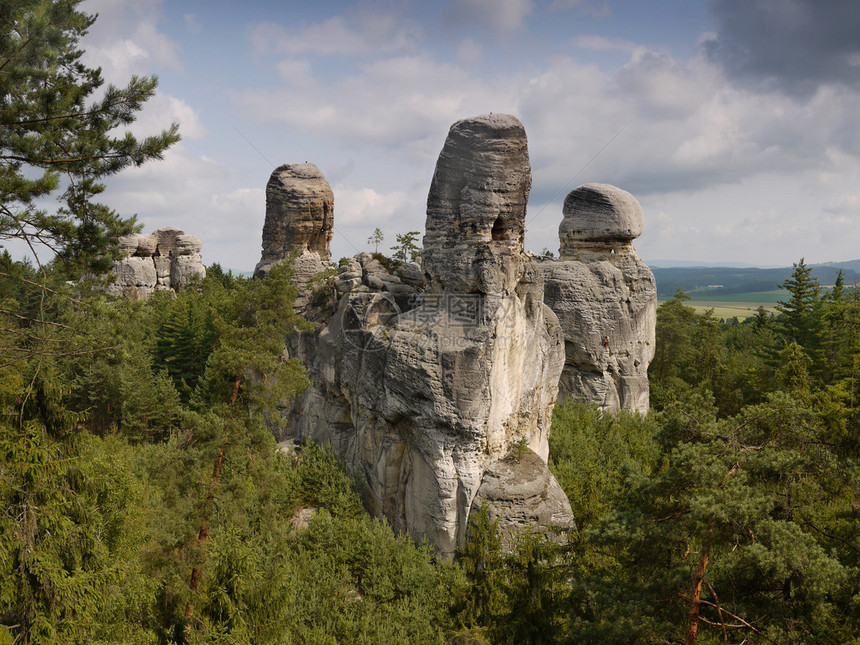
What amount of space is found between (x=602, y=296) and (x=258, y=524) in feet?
55.3

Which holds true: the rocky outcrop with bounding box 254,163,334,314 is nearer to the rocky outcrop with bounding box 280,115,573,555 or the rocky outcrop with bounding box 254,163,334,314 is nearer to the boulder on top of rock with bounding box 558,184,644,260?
the rocky outcrop with bounding box 280,115,573,555

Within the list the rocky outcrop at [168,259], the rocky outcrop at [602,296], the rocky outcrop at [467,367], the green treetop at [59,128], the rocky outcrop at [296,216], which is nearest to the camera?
the green treetop at [59,128]

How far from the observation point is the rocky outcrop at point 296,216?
2531 centimetres

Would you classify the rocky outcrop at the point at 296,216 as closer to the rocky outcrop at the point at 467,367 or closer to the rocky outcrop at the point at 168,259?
the rocky outcrop at the point at 467,367

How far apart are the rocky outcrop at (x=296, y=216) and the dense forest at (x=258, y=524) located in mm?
11006

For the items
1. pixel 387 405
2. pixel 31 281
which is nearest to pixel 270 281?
pixel 387 405

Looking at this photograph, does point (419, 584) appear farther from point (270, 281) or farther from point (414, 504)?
point (270, 281)

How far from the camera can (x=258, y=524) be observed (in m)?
14.8

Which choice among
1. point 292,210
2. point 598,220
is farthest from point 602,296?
point 292,210

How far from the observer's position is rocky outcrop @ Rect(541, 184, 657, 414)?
79.4 feet

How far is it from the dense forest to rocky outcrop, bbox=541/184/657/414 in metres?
10.2

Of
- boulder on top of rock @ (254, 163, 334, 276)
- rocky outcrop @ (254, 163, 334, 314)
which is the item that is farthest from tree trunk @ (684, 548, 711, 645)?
boulder on top of rock @ (254, 163, 334, 276)

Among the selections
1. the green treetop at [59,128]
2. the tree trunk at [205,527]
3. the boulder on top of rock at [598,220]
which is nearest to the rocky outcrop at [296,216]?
the boulder on top of rock at [598,220]

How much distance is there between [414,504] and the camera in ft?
51.2
